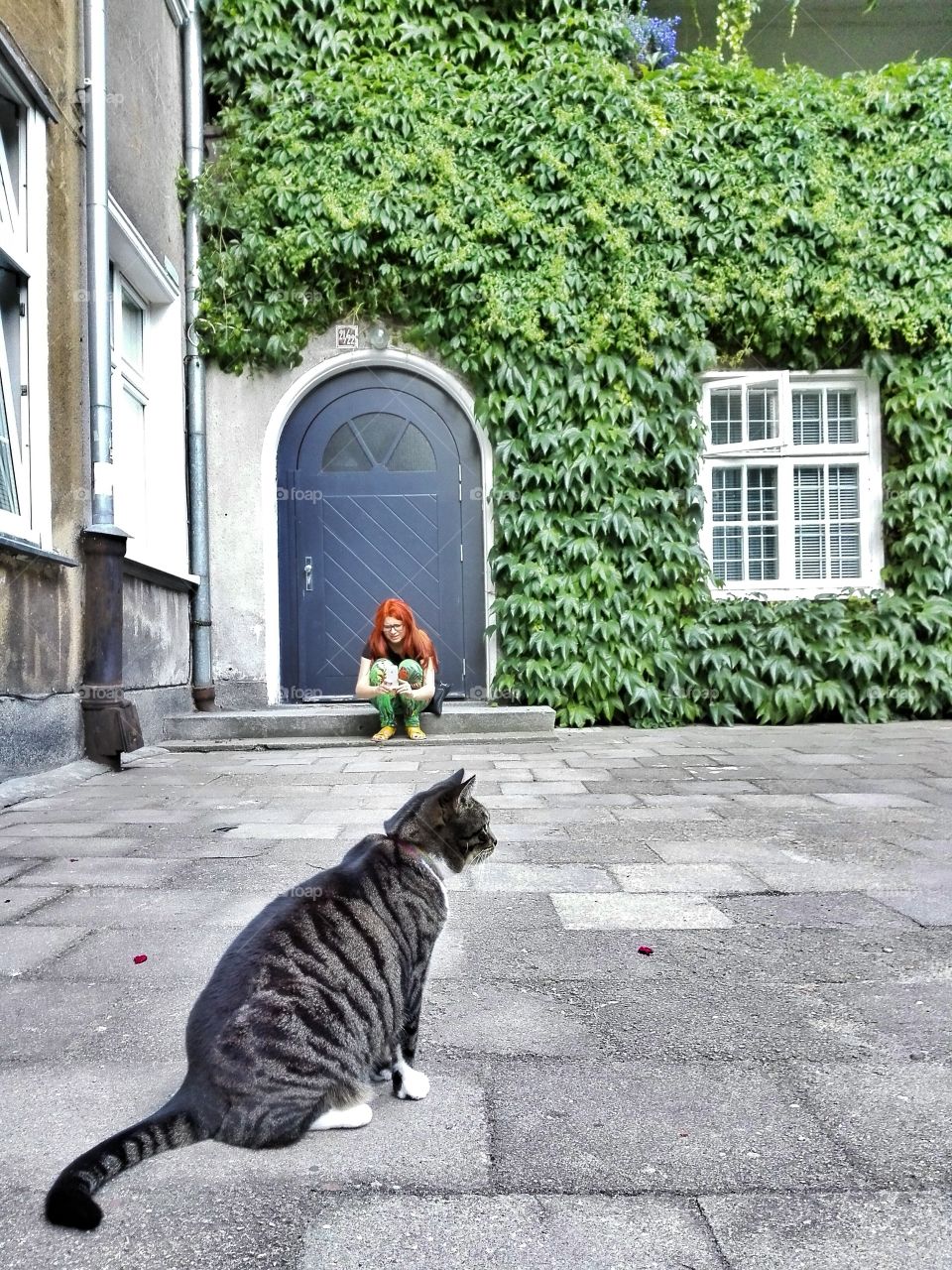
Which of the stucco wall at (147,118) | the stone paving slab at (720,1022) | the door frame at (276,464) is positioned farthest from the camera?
the door frame at (276,464)

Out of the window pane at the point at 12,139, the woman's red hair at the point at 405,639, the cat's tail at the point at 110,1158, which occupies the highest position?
the window pane at the point at 12,139

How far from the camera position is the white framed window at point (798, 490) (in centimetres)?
877

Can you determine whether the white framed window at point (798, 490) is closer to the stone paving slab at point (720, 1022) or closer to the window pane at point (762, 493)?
the window pane at point (762, 493)

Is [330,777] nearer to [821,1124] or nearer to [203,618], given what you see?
[203,618]

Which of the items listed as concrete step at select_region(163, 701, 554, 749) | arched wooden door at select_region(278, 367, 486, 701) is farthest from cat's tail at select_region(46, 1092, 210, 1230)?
arched wooden door at select_region(278, 367, 486, 701)

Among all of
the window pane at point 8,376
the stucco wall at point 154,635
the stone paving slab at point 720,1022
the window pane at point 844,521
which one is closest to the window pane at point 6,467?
the window pane at point 8,376

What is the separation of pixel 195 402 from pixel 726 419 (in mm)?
4593

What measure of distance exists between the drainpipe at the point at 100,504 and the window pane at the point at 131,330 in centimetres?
151

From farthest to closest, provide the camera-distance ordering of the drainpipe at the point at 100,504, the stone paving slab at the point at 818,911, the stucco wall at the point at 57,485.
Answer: the drainpipe at the point at 100,504 < the stucco wall at the point at 57,485 < the stone paving slab at the point at 818,911

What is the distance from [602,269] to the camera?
8148 mm

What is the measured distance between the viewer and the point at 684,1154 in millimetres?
1488

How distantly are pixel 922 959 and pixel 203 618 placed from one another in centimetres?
672

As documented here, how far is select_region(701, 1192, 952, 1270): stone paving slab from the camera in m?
1.23

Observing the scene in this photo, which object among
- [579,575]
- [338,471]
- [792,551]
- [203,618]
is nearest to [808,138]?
[792,551]
